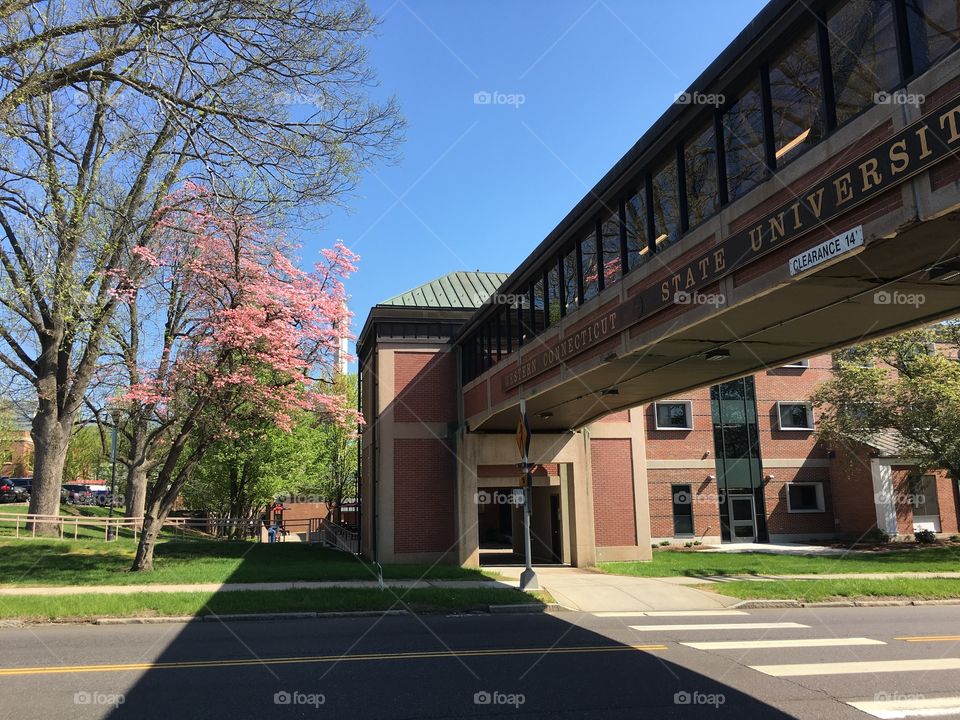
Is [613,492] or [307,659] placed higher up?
[613,492]

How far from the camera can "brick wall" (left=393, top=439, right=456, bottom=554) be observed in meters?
22.3

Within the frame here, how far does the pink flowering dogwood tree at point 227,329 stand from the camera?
61.5 ft

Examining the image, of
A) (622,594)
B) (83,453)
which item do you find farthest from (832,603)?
(83,453)

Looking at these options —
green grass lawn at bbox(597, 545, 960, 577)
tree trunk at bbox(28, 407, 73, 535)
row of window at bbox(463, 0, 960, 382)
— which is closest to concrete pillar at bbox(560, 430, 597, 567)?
green grass lawn at bbox(597, 545, 960, 577)

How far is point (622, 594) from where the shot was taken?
15727mm

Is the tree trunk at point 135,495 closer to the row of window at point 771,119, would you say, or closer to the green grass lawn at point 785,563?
the green grass lawn at point 785,563

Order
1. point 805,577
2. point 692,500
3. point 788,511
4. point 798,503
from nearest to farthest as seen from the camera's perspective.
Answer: point 805,577 → point 692,500 → point 788,511 → point 798,503

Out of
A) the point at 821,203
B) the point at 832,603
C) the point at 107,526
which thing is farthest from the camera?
the point at 107,526

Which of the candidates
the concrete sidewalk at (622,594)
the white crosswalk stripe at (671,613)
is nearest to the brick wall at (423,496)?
the concrete sidewalk at (622,594)

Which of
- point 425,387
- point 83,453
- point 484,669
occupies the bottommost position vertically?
point 484,669

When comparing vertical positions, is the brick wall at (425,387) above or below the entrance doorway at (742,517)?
above

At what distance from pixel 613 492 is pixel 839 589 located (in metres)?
8.70

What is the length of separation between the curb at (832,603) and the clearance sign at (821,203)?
22.1ft

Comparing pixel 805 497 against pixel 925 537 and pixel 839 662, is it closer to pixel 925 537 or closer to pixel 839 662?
pixel 925 537
